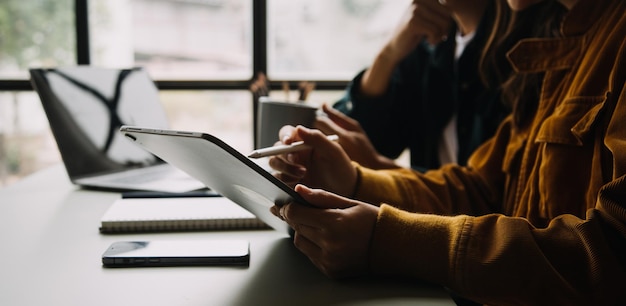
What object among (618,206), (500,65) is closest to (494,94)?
(500,65)

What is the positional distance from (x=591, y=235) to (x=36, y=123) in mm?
2301

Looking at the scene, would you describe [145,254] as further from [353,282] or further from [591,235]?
[591,235]

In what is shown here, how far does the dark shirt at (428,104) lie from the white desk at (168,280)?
0.63 meters

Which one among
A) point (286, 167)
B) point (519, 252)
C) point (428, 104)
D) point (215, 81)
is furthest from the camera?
point (215, 81)

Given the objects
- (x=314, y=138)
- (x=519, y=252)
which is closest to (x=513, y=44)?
(x=314, y=138)

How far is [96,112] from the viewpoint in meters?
1.17

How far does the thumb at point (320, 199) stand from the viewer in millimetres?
636

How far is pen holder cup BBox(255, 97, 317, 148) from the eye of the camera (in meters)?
0.96

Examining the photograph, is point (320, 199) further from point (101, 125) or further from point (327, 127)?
point (101, 125)

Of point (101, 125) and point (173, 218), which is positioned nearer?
point (173, 218)

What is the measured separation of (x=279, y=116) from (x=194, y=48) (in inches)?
61.0

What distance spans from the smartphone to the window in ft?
5.22

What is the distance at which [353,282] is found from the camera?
0.63m

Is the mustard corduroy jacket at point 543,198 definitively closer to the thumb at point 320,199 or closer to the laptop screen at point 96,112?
the thumb at point 320,199
